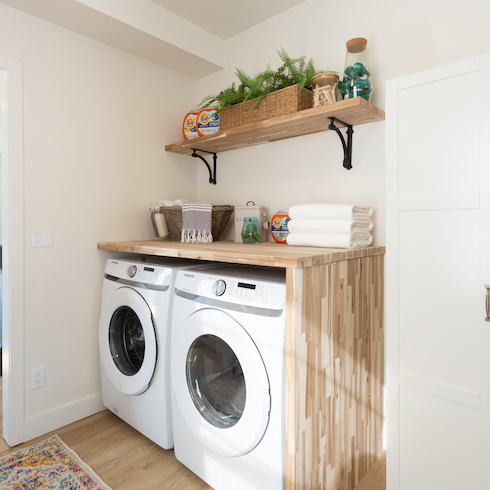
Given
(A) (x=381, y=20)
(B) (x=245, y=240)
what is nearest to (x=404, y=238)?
(B) (x=245, y=240)

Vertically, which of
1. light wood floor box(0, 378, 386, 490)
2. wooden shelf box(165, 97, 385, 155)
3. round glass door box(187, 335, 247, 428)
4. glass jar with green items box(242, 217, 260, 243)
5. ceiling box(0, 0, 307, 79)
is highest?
ceiling box(0, 0, 307, 79)

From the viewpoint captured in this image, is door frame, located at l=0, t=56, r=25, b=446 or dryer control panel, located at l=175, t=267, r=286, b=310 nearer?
dryer control panel, located at l=175, t=267, r=286, b=310

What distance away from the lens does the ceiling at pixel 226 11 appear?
205 cm

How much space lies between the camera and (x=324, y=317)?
1349 millimetres

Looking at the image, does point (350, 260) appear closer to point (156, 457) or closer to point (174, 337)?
point (174, 337)

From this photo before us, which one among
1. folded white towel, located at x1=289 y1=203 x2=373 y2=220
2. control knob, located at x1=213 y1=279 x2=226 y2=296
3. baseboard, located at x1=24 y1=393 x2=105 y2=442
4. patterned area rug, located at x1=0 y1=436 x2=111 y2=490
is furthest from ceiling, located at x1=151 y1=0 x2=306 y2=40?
patterned area rug, located at x1=0 y1=436 x2=111 y2=490

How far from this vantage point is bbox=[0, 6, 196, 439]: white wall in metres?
1.88

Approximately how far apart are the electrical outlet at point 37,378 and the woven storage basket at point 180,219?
101 cm

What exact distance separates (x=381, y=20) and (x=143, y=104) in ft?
4.75

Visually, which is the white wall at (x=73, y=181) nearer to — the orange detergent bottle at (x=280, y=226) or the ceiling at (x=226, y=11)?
the ceiling at (x=226, y=11)

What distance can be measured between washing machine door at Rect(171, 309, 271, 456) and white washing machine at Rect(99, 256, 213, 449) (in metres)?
0.15

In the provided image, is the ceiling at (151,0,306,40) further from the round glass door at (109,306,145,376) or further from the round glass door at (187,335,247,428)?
the round glass door at (187,335,247,428)

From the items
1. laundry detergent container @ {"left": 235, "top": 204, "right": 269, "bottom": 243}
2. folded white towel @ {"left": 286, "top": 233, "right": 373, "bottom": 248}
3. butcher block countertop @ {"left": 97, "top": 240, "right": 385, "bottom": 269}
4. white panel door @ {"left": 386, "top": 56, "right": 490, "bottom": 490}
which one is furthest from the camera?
laundry detergent container @ {"left": 235, "top": 204, "right": 269, "bottom": 243}

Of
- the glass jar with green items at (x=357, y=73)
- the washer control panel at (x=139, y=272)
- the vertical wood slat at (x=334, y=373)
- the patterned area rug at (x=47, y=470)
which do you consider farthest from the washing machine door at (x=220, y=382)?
the glass jar with green items at (x=357, y=73)
